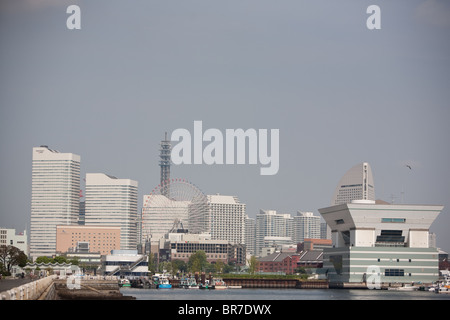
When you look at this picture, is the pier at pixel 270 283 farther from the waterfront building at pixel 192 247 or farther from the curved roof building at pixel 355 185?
the curved roof building at pixel 355 185

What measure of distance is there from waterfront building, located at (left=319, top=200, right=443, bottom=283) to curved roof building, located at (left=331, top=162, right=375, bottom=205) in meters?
76.9

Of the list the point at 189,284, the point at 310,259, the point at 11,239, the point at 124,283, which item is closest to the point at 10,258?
the point at 124,283

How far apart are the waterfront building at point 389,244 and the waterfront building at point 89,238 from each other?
10528 centimetres

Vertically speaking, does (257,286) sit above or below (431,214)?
below

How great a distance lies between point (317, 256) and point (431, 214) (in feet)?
188

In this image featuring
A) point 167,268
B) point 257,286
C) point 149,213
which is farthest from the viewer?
point 149,213

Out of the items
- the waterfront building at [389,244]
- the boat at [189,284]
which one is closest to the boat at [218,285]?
the boat at [189,284]

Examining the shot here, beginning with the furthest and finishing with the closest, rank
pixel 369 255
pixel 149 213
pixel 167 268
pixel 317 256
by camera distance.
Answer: pixel 149 213, pixel 317 256, pixel 167 268, pixel 369 255

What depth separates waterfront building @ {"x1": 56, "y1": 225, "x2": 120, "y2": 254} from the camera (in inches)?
7672

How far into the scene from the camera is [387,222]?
96938 millimetres

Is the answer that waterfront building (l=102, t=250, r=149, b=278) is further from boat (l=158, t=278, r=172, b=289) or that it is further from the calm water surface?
the calm water surface
